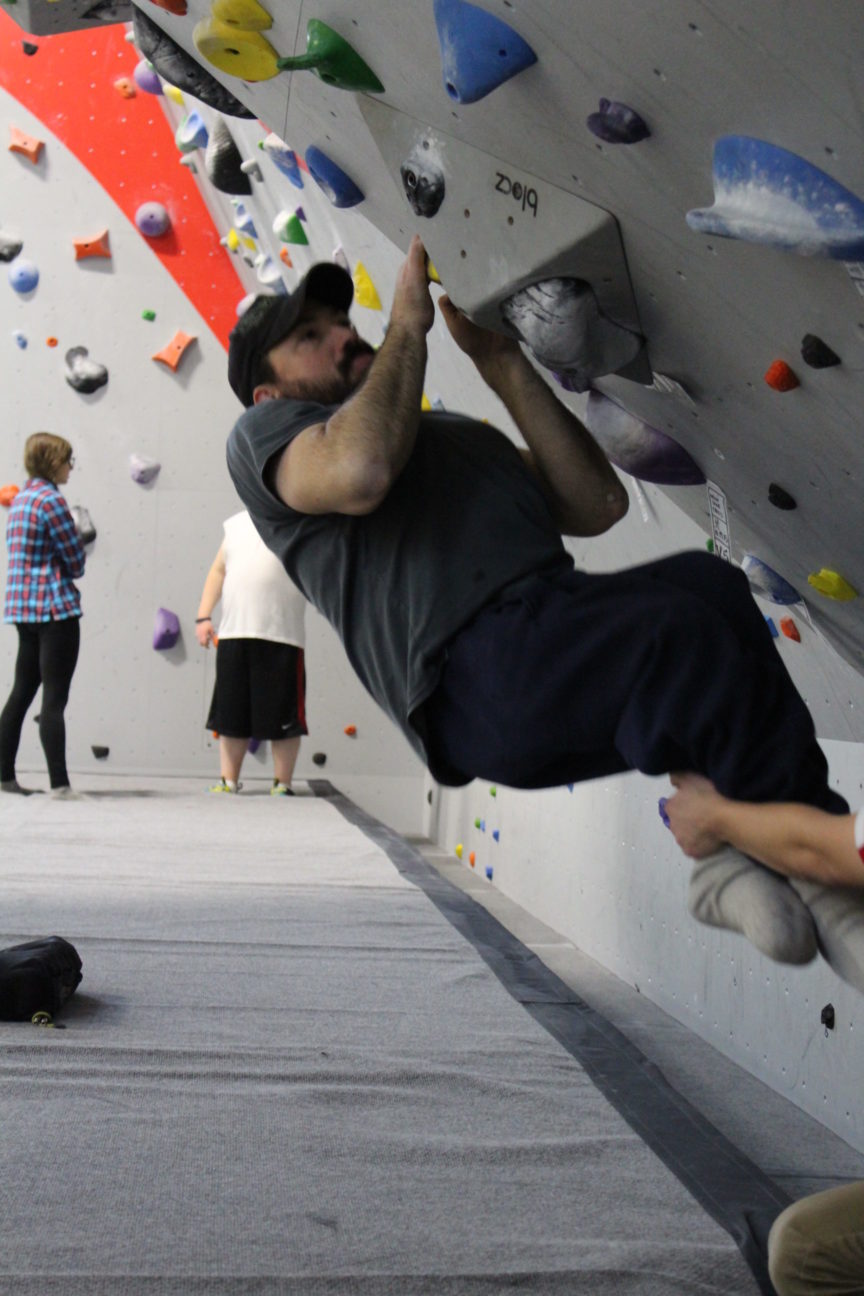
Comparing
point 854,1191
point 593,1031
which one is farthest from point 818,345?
point 593,1031

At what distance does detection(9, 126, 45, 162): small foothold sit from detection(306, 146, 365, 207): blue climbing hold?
4537 mm

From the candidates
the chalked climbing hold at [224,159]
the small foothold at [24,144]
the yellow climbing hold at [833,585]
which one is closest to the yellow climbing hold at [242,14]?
the yellow climbing hold at [833,585]

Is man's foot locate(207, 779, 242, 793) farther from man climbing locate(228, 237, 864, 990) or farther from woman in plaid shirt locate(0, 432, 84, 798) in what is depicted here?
man climbing locate(228, 237, 864, 990)

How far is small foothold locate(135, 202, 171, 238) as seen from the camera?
5.80 m

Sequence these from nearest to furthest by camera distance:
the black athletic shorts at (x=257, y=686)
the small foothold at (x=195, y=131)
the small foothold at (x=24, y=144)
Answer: the small foothold at (x=195, y=131)
the black athletic shorts at (x=257, y=686)
the small foothold at (x=24, y=144)

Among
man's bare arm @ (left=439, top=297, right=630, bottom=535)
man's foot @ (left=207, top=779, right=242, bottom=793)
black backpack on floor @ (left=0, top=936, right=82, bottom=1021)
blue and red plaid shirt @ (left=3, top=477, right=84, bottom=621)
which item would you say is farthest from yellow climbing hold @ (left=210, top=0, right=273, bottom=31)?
man's foot @ (left=207, top=779, right=242, bottom=793)

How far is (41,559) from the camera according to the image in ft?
14.4

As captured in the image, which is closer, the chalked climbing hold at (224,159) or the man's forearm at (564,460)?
the man's forearm at (564,460)

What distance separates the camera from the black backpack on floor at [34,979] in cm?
177

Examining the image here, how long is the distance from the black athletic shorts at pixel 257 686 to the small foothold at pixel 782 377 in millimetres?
4047

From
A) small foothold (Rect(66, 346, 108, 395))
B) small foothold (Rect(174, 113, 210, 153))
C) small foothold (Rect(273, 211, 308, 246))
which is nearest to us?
small foothold (Rect(273, 211, 308, 246))

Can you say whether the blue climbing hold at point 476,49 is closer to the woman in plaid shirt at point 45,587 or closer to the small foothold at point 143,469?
the woman in plaid shirt at point 45,587

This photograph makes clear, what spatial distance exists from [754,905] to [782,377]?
1.55ft

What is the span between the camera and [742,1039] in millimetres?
2496
